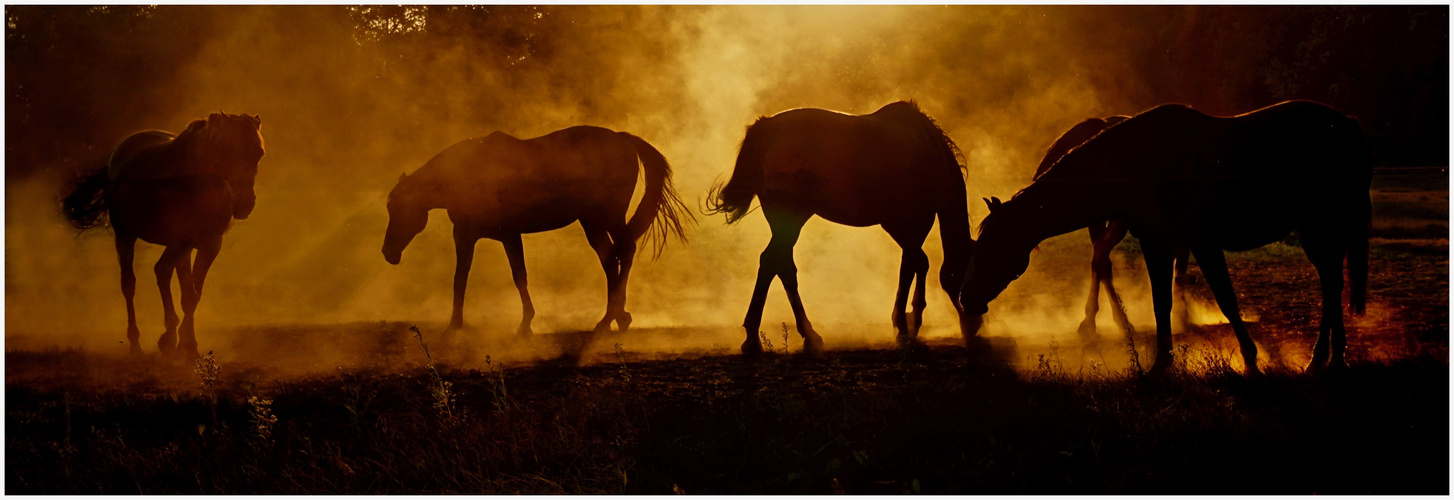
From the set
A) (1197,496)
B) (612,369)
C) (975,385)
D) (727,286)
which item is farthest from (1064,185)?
(727,286)

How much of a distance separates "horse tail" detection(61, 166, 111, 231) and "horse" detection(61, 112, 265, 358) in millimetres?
443

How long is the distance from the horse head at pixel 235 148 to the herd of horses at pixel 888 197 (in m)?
0.01

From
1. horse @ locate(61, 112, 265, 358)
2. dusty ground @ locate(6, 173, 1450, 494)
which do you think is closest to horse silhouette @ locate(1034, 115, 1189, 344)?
dusty ground @ locate(6, 173, 1450, 494)

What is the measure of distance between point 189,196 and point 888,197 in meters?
6.01

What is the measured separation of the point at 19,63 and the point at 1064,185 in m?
23.7

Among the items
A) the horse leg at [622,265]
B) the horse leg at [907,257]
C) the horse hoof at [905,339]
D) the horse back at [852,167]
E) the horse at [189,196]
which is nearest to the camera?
the horse hoof at [905,339]

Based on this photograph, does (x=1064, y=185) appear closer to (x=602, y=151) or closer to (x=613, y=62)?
(x=602, y=151)

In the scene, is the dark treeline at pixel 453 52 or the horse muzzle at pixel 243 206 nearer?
the horse muzzle at pixel 243 206

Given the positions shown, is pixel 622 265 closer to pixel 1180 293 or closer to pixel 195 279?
pixel 195 279

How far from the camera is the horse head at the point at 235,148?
7852mm

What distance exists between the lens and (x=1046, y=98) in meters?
21.8

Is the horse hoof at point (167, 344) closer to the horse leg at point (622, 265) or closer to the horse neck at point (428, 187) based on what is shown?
the horse neck at point (428, 187)

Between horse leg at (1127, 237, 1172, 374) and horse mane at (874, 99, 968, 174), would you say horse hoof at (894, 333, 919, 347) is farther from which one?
horse leg at (1127, 237, 1172, 374)

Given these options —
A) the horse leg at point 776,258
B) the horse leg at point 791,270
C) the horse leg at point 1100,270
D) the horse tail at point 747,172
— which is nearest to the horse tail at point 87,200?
the horse tail at point 747,172
